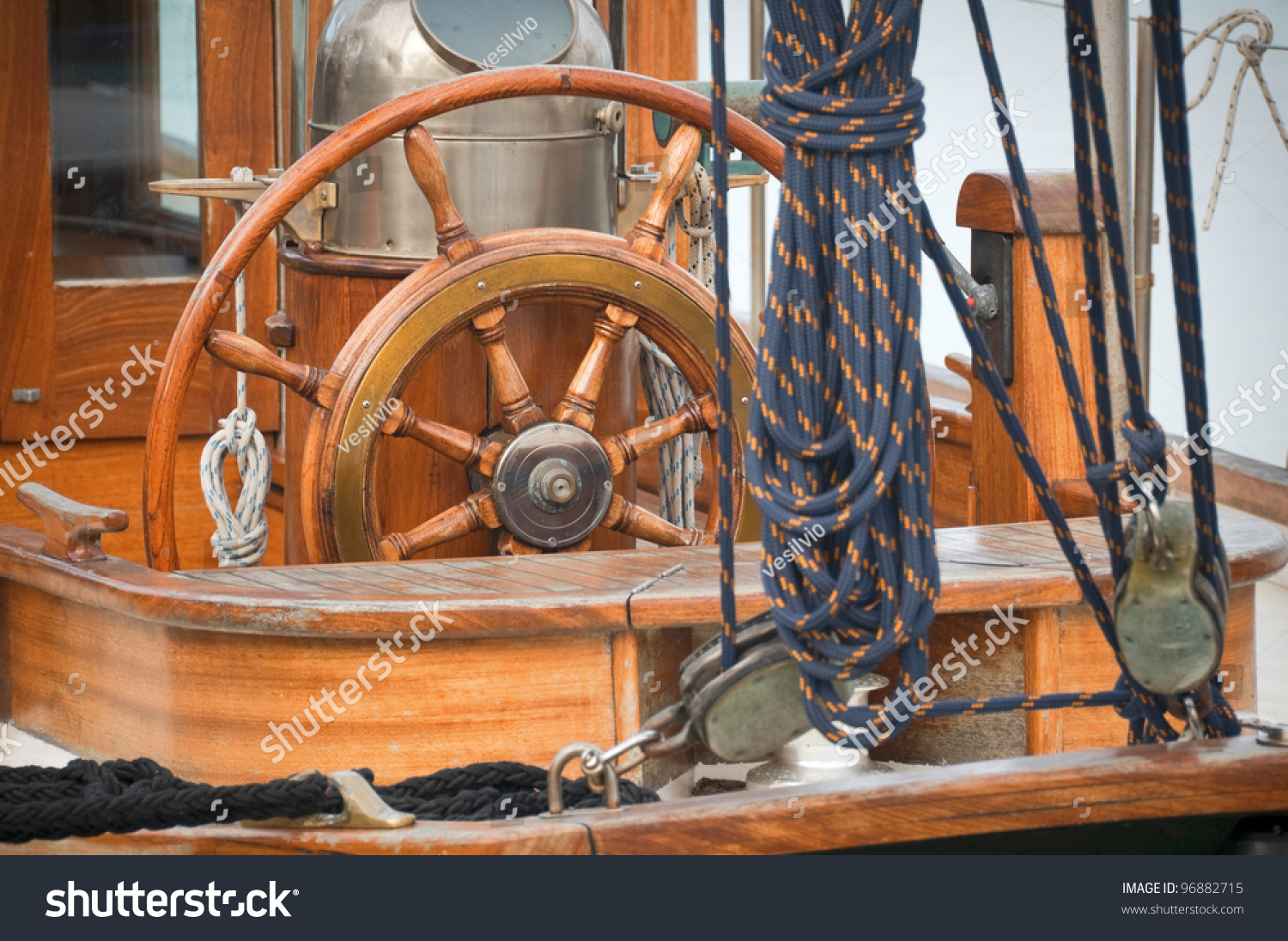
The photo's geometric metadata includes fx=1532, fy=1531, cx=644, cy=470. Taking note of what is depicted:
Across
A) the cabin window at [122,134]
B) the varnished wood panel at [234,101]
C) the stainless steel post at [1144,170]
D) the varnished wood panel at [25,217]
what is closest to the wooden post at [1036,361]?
the stainless steel post at [1144,170]

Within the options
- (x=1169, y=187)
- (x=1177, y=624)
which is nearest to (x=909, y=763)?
(x=1177, y=624)

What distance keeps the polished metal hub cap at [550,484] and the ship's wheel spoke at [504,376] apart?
2 centimetres

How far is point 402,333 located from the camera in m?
2.07

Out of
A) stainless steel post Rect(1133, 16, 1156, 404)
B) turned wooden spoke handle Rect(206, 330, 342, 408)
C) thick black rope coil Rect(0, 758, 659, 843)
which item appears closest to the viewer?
thick black rope coil Rect(0, 758, 659, 843)

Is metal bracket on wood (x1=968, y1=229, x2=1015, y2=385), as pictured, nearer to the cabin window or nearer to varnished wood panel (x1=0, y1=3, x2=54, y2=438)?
the cabin window

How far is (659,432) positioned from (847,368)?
1.08m

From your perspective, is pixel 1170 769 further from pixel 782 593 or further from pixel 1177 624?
pixel 782 593

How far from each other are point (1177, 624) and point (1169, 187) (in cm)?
35

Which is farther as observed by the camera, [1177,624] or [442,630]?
[442,630]

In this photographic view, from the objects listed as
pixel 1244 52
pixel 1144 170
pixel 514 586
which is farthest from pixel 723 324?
pixel 1244 52

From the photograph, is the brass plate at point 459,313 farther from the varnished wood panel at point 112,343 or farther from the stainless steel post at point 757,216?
the stainless steel post at point 757,216

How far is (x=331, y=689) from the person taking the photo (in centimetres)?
175

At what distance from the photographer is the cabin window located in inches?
121

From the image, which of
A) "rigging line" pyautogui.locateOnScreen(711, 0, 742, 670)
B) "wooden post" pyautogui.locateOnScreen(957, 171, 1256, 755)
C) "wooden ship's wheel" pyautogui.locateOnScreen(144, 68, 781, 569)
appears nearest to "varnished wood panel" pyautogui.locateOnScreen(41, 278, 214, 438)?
"wooden ship's wheel" pyautogui.locateOnScreen(144, 68, 781, 569)
